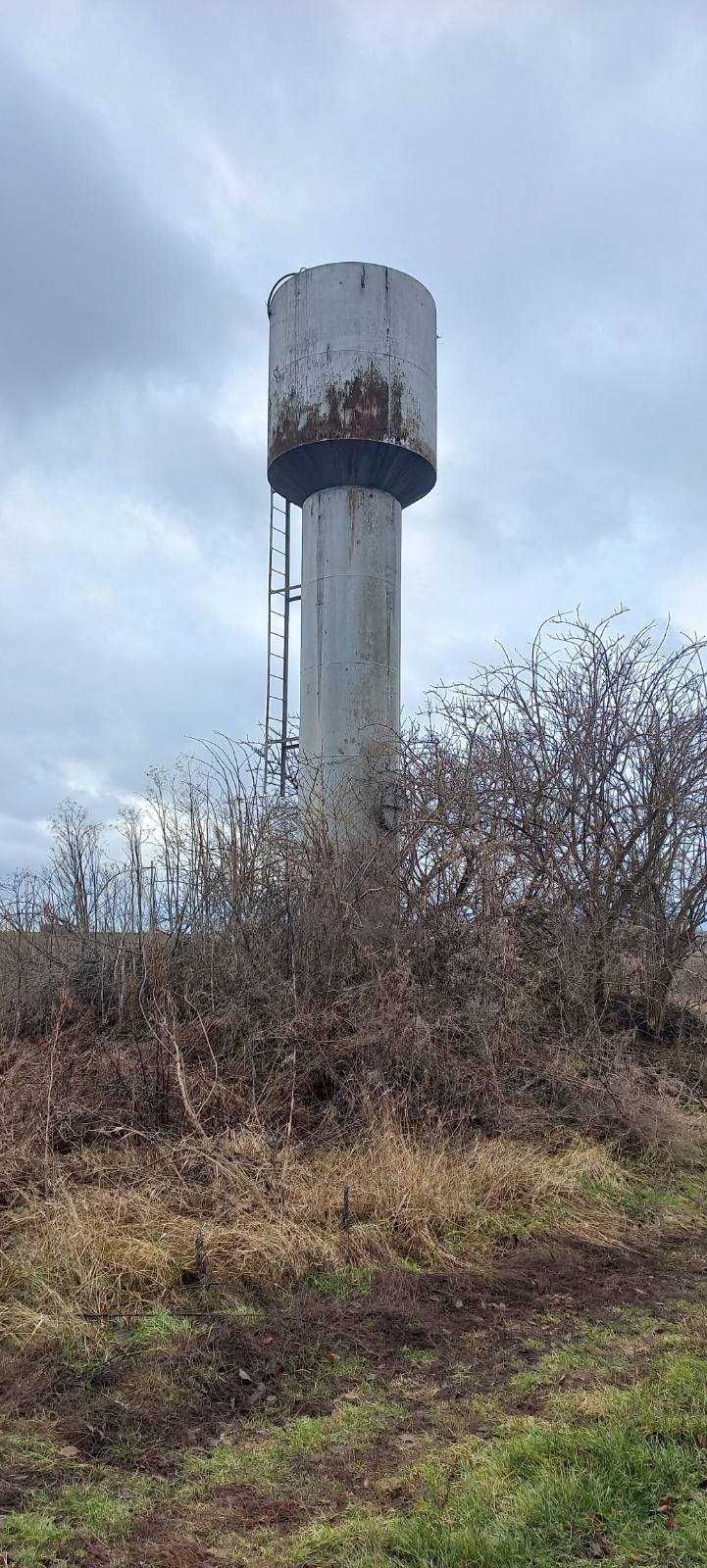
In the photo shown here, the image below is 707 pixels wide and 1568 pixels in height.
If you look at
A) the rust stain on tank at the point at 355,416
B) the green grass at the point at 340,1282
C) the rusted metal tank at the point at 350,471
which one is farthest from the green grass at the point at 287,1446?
the rust stain on tank at the point at 355,416

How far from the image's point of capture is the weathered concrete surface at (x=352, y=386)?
1527cm

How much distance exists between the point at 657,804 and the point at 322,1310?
8.32m

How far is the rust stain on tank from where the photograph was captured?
597 inches

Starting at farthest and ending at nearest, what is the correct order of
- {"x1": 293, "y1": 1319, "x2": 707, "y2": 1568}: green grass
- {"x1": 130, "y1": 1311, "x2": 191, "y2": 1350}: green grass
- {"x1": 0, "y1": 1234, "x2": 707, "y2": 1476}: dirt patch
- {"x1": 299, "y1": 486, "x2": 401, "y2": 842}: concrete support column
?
{"x1": 299, "y1": 486, "x2": 401, "y2": 842}: concrete support column, {"x1": 130, "y1": 1311, "x2": 191, "y2": 1350}: green grass, {"x1": 0, "y1": 1234, "x2": 707, "y2": 1476}: dirt patch, {"x1": 293, "y1": 1319, "x2": 707, "y2": 1568}: green grass

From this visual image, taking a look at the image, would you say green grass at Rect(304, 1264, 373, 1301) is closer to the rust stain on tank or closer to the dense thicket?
the dense thicket

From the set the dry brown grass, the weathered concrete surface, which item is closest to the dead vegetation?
the dry brown grass

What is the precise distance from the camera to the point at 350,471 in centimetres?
1545

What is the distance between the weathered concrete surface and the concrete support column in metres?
0.46

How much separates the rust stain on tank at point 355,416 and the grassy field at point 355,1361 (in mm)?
9467

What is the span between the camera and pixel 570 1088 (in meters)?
10.7

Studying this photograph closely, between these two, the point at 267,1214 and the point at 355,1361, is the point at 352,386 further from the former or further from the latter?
the point at 355,1361

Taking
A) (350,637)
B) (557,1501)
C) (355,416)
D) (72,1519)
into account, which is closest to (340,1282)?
(72,1519)

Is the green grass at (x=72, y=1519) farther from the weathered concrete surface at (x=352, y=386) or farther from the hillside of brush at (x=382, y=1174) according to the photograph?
the weathered concrete surface at (x=352, y=386)

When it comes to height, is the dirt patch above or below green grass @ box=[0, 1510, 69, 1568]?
above
